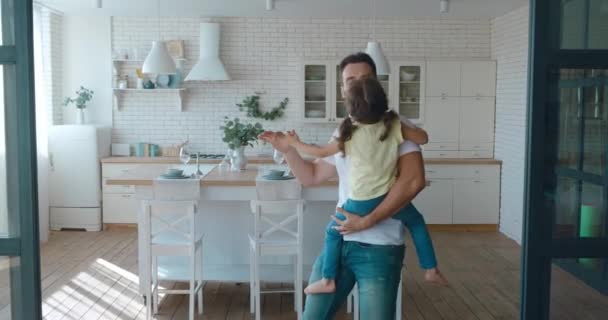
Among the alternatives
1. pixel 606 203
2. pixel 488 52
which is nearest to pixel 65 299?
pixel 606 203

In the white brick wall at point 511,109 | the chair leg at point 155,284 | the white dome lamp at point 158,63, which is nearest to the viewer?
the chair leg at point 155,284

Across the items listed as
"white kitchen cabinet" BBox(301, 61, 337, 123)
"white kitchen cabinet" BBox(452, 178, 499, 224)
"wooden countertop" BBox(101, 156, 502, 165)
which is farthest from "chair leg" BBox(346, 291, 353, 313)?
"white kitchen cabinet" BBox(301, 61, 337, 123)

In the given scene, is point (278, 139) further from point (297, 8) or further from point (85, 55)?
point (85, 55)

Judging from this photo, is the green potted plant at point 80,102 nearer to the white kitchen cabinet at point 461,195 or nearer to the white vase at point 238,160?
the white vase at point 238,160

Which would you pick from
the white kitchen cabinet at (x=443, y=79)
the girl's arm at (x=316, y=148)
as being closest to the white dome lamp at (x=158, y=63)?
the white kitchen cabinet at (x=443, y=79)

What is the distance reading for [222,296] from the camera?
5.45 metres

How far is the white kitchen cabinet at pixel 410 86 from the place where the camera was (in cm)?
842

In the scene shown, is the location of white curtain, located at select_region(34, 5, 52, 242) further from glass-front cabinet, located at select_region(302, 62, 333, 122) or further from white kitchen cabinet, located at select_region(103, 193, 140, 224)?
glass-front cabinet, located at select_region(302, 62, 333, 122)

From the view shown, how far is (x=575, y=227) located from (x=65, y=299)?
4177 millimetres

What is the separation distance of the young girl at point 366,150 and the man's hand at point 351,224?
28mm

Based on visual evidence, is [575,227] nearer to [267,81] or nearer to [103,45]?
[267,81]

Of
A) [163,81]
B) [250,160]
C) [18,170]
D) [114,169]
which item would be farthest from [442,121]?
[18,170]

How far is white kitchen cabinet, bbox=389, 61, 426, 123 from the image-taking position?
27.6 feet

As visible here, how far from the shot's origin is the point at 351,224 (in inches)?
91.0
